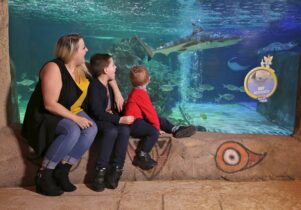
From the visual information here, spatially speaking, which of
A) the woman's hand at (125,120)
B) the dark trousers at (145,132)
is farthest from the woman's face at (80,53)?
the dark trousers at (145,132)

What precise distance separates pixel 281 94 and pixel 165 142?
28.4ft

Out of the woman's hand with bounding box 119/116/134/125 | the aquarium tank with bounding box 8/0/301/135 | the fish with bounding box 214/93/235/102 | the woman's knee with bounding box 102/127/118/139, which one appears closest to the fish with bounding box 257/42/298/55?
the aquarium tank with bounding box 8/0/301/135

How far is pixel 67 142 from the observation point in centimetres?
283

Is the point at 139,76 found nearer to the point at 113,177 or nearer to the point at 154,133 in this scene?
the point at 154,133

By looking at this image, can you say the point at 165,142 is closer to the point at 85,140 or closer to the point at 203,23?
the point at 85,140

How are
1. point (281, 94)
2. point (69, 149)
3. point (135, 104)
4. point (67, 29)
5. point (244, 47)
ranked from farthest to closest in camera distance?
point (67, 29) → point (244, 47) → point (281, 94) → point (135, 104) → point (69, 149)

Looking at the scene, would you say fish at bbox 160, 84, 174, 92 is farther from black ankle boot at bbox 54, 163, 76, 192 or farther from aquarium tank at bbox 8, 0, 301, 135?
black ankle boot at bbox 54, 163, 76, 192

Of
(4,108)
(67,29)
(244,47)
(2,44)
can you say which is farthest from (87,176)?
(67,29)

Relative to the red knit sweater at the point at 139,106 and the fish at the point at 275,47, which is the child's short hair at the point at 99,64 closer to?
the red knit sweater at the point at 139,106

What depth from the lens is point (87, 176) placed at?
3.24m

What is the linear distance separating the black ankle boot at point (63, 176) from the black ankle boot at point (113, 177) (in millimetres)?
338

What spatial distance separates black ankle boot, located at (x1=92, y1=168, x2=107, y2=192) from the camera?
9.74 feet

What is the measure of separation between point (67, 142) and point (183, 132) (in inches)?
46.9

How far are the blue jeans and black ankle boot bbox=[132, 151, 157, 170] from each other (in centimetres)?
53
